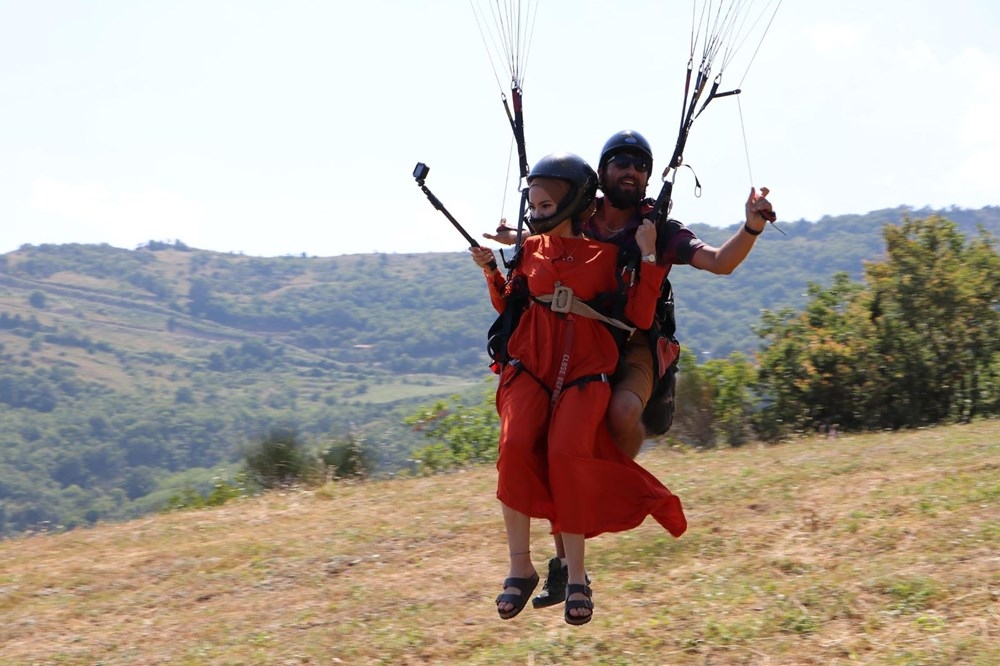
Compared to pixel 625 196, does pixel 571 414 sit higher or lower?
lower

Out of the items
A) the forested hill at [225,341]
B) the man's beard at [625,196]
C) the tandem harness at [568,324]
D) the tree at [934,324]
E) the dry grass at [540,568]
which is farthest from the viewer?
the forested hill at [225,341]

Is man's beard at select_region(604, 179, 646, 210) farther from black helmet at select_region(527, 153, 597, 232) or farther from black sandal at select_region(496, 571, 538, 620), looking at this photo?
black sandal at select_region(496, 571, 538, 620)

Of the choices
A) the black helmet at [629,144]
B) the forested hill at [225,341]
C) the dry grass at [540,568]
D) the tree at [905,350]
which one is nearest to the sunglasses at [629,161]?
the black helmet at [629,144]

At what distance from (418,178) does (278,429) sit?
33.9 feet

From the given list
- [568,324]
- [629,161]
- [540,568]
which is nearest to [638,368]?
[568,324]

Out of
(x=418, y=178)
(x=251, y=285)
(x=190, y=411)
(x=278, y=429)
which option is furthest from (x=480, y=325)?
(x=418, y=178)

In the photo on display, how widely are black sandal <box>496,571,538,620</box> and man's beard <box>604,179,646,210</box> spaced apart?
167cm

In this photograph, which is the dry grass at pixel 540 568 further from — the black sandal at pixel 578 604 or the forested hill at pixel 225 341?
the forested hill at pixel 225 341

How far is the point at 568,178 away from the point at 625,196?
11.9 inches

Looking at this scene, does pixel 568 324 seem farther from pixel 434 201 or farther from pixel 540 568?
pixel 540 568

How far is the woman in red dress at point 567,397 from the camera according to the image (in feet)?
16.5

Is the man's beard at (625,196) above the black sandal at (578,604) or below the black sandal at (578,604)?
above

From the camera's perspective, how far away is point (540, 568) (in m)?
9.03

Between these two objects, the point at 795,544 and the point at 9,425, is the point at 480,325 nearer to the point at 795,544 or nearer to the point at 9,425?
the point at 9,425
